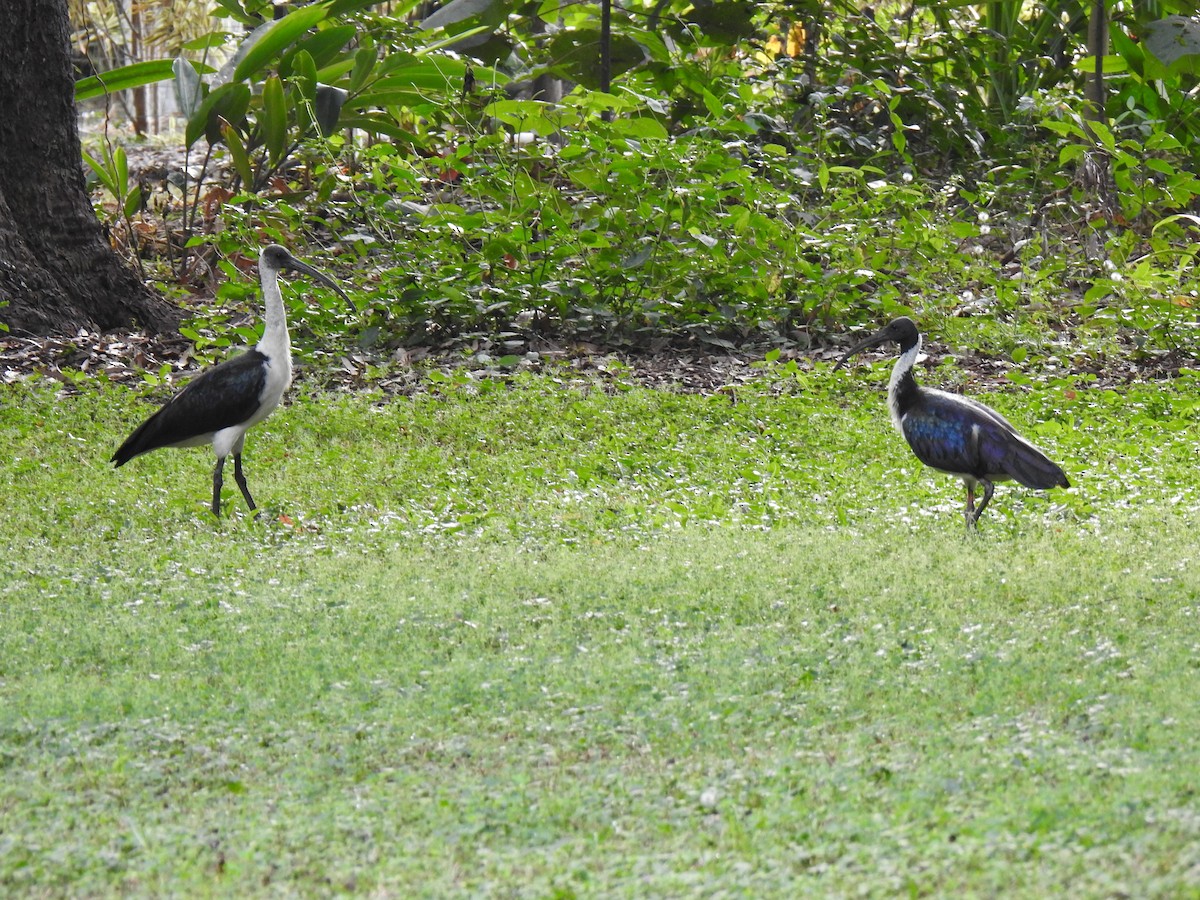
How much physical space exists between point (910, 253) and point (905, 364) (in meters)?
4.48

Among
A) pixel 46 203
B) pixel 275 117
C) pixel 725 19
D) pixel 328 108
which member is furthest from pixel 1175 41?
pixel 46 203

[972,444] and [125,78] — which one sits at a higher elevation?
[125,78]

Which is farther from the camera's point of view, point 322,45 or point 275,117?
point 322,45

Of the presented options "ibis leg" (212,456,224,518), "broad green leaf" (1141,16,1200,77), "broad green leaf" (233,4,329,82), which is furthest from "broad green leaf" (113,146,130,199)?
"broad green leaf" (1141,16,1200,77)

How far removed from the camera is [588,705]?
4832 millimetres

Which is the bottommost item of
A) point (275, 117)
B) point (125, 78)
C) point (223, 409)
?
point (223, 409)

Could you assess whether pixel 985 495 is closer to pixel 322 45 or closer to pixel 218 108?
pixel 218 108

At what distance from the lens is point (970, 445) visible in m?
7.13

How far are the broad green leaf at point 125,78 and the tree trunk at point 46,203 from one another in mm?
1598

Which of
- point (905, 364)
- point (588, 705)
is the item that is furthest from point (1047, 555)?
point (588, 705)

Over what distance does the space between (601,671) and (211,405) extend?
3541 mm

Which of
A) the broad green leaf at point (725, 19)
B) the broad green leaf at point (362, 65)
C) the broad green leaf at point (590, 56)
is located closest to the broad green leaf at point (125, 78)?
the broad green leaf at point (362, 65)

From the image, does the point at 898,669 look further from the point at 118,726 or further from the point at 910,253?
the point at 910,253

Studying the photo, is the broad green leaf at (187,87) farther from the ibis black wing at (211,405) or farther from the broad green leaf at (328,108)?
the ibis black wing at (211,405)
